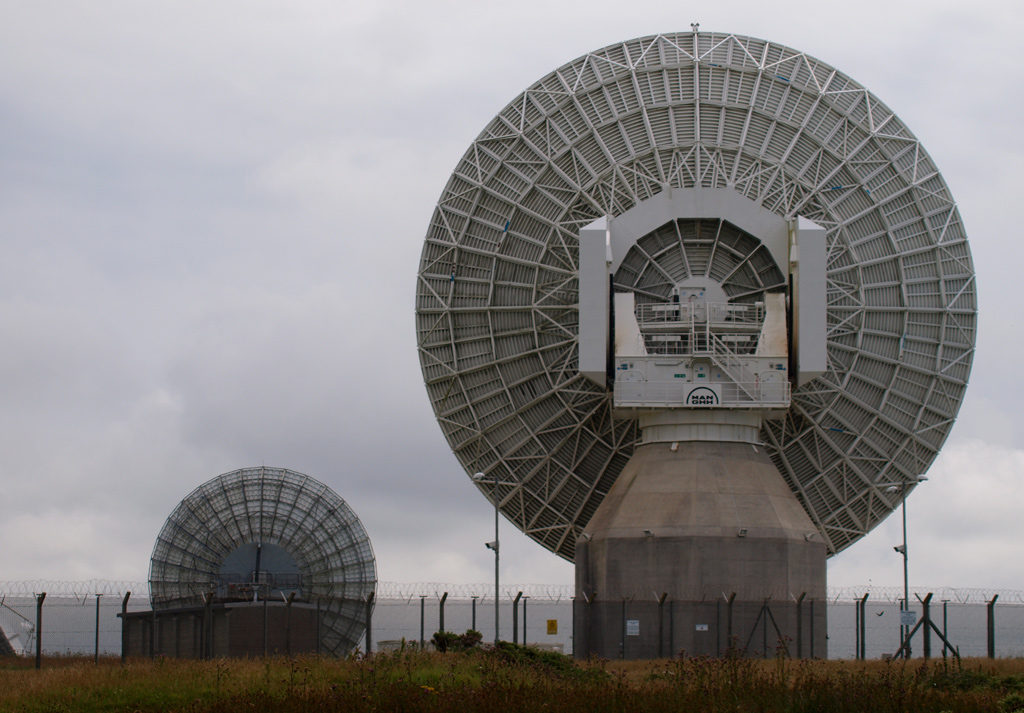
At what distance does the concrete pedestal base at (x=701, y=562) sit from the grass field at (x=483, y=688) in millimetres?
12803

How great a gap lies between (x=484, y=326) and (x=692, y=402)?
899cm

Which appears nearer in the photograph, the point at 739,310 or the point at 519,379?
the point at 739,310

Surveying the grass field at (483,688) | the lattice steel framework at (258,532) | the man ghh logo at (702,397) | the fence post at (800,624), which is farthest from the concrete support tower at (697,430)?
the grass field at (483,688)

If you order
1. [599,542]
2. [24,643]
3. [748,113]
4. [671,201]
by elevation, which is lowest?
[24,643]

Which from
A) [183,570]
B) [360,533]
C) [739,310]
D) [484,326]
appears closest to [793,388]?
[739,310]

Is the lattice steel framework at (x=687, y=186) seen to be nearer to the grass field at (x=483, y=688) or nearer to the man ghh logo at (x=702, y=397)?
the man ghh logo at (x=702, y=397)

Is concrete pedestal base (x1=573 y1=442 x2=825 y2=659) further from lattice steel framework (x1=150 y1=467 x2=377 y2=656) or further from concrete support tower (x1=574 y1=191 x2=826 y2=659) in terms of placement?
lattice steel framework (x1=150 y1=467 x2=377 y2=656)

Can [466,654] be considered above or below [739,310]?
below

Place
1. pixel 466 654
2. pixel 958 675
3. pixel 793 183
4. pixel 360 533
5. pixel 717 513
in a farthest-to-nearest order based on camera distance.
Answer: pixel 360 533 < pixel 793 183 < pixel 717 513 < pixel 466 654 < pixel 958 675

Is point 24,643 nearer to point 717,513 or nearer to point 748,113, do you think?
point 717,513

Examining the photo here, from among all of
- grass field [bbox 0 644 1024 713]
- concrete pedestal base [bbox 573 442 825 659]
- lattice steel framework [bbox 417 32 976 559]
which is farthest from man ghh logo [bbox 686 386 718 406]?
grass field [bbox 0 644 1024 713]

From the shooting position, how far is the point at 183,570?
54531 millimetres

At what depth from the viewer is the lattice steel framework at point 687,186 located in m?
51.7

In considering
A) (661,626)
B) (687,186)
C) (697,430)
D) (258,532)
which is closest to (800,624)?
(661,626)
